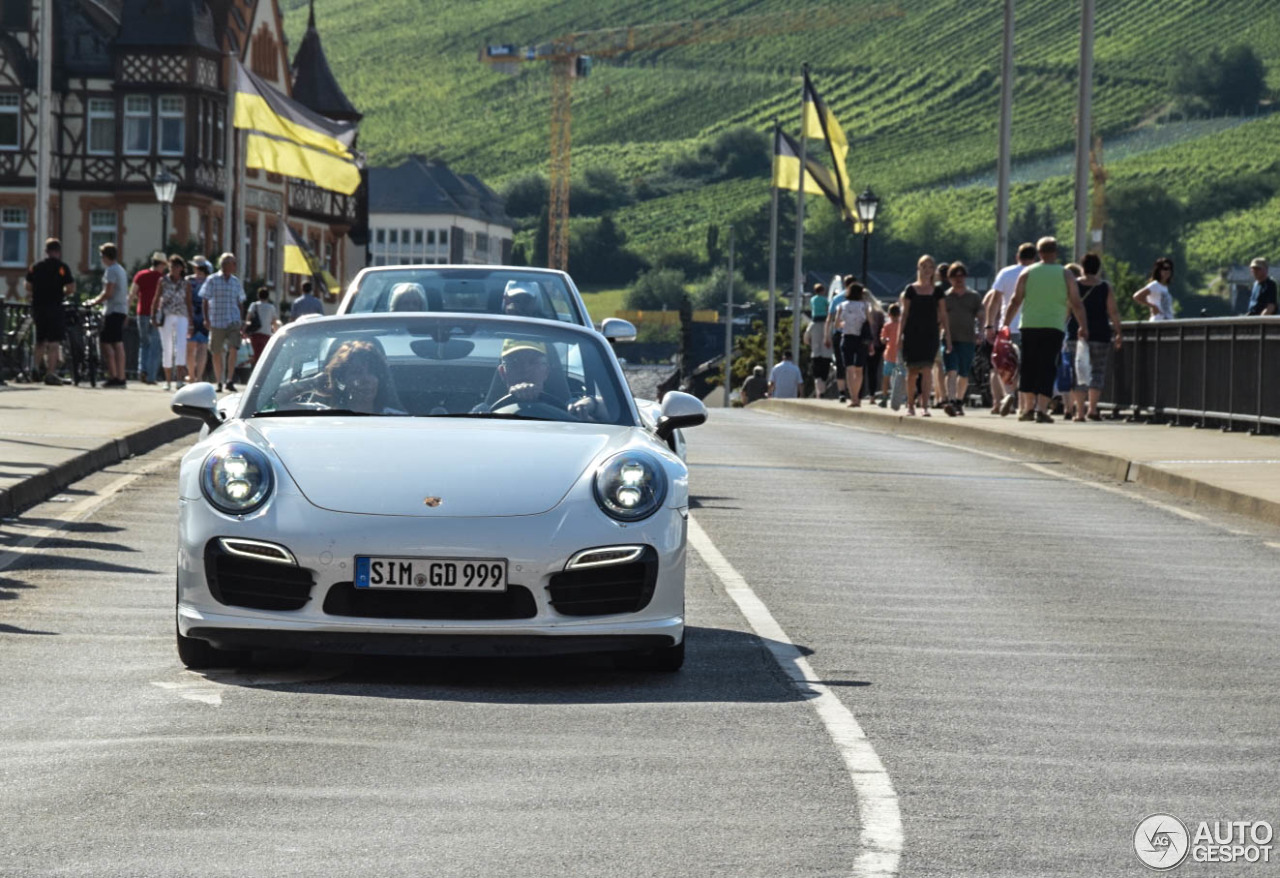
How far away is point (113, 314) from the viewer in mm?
29891

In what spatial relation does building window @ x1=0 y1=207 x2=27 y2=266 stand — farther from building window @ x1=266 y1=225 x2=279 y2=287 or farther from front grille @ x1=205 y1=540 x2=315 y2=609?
front grille @ x1=205 y1=540 x2=315 y2=609

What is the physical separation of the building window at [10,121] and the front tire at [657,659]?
207 ft

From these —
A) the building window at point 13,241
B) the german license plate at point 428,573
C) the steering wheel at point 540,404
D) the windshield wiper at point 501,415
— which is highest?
the building window at point 13,241

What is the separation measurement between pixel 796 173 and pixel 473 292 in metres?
44.2

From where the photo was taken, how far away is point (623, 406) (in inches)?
352

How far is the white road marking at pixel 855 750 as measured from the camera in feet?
17.5

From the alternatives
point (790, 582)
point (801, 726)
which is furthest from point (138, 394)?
point (801, 726)

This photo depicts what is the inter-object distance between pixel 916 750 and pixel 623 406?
2595 mm

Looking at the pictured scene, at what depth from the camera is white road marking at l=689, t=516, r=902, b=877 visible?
5.34 metres

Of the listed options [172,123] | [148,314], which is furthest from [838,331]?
[172,123]

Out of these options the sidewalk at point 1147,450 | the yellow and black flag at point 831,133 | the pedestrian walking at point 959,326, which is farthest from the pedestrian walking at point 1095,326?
the yellow and black flag at point 831,133

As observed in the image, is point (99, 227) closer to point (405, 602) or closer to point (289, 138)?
point (289, 138)

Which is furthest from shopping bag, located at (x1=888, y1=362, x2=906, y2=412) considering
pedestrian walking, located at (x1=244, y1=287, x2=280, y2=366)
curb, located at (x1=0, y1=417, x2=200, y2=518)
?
curb, located at (x1=0, y1=417, x2=200, y2=518)

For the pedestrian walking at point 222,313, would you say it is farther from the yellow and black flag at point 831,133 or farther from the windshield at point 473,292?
the yellow and black flag at point 831,133
